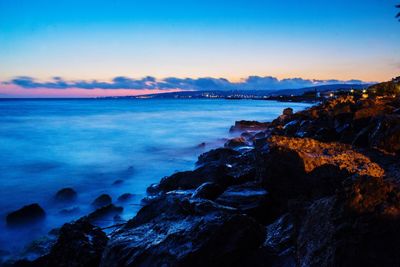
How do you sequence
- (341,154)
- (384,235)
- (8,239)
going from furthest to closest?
1. (8,239)
2. (341,154)
3. (384,235)

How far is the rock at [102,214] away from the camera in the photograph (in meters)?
7.88

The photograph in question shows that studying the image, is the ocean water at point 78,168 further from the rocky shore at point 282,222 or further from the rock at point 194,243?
the rock at point 194,243

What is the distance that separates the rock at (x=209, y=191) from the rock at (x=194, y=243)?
7.15 ft

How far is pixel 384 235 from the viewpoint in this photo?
2189mm

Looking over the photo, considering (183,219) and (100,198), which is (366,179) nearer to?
(183,219)

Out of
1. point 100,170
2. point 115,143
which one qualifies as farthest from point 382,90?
point 100,170

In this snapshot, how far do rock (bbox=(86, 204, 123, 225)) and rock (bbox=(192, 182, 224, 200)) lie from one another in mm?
3028

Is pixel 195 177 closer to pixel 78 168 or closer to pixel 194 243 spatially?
pixel 194 243

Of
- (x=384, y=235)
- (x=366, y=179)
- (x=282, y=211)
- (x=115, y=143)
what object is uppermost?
(x=366, y=179)

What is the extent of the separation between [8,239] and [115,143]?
54.8 feet

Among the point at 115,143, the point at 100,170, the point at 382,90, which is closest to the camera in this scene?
the point at 100,170

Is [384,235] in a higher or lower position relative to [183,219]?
higher

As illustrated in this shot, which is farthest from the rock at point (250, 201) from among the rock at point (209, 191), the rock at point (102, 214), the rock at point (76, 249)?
the rock at point (102, 214)

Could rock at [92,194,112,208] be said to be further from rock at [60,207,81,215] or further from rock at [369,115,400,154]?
rock at [369,115,400,154]
